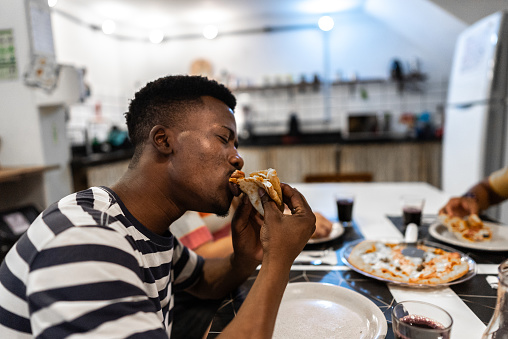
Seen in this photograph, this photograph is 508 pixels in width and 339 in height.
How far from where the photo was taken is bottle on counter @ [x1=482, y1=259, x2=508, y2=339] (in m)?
0.60

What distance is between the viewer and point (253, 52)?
19.8ft

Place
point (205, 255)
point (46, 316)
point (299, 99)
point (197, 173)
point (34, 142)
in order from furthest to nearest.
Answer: point (299, 99), point (34, 142), point (205, 255), point (197, 173), point (46, 316)

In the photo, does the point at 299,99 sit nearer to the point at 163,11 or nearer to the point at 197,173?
the point at 163,11

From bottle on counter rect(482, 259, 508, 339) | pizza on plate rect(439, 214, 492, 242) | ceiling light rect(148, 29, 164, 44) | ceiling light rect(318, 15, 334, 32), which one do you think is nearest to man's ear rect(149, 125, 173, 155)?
bottle on counter rect(482, 259, 508, 339)

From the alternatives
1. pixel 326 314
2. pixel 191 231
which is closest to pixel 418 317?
pixel 326 314

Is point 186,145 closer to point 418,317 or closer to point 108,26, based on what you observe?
point 418,317

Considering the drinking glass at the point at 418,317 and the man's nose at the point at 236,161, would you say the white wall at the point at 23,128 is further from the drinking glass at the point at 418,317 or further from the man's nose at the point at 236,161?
the drinking glass at the point at 418,317

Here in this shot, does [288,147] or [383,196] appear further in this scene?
[288,147]

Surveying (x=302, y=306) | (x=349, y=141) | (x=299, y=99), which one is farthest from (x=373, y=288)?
(x=299, y=99)

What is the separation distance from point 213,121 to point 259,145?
14.4 feet

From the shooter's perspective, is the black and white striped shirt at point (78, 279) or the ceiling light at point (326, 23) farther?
the ceiling light at point (326, 23)

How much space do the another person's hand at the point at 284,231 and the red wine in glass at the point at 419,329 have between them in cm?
25

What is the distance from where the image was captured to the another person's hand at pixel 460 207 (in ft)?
4.91

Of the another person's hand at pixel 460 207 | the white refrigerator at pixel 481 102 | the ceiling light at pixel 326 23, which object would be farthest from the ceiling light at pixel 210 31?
the another person's hand at pixel 460 207
